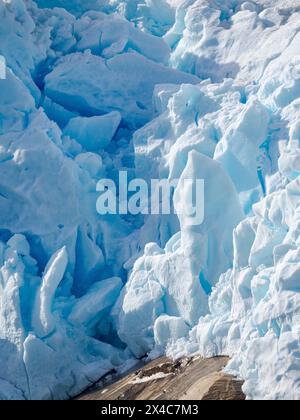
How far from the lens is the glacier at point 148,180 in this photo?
920 centimetres

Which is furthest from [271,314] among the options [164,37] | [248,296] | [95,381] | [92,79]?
[164,37]

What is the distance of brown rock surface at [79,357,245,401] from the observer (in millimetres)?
8438

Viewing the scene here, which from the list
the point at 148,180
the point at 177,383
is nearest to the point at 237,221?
the point at 148,180

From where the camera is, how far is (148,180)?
11.8 m

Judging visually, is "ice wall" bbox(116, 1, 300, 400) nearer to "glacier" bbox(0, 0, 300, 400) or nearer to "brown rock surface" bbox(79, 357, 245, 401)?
"glacier" bbox(0, 0, 300, 400)

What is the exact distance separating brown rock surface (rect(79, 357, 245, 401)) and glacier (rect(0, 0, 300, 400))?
19cm

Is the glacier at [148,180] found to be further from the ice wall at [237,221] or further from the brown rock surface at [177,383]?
the brown rock surface at [177,383]

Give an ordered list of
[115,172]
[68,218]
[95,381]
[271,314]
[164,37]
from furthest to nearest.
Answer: [164,37], [115,172], [68,218], [95,381], [271,314]

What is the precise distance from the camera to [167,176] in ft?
37.8

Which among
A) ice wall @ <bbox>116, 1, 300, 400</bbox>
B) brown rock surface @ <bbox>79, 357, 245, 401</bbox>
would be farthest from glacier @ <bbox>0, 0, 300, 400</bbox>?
brown rock surface @ <bbox>79, 357, 245, 401</bbox>

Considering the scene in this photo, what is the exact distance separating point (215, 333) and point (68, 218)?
3100mm

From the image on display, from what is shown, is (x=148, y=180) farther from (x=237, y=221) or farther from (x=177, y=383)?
(x=177, y=383)

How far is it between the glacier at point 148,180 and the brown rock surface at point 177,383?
0.62 ft
